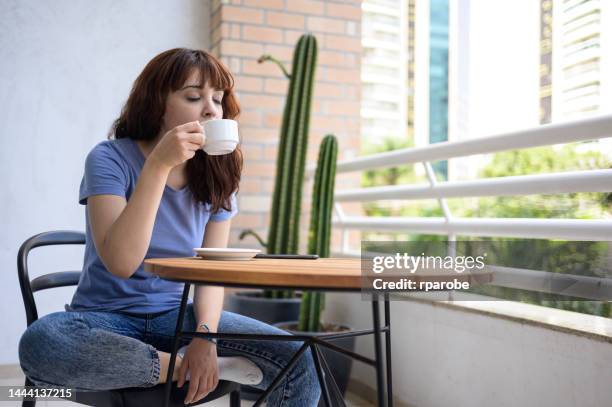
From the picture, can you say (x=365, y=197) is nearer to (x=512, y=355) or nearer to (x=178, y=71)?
(x=512, y=355)

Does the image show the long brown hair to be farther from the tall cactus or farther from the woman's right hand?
the tall cactus

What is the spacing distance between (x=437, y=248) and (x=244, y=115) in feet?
5.94

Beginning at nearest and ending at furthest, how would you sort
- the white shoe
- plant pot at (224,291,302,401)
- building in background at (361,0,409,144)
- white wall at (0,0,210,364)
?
the white shoe → plant pot at (224,291,302,401) → white wall at (0,0,210,364) → building in background at (361,0,409,144)

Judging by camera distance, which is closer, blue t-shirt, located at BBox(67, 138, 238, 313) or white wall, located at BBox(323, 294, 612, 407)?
blue t-shirt, located at BBox(67, 138, 238, 313)

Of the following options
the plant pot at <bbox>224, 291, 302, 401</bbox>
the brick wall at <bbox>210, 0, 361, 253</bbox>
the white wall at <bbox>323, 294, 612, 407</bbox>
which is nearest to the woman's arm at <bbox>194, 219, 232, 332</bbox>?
the white wall at <bbox>323, 294, 612, 407</bbox>

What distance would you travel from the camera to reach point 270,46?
10.3 feet

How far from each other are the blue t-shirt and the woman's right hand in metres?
0.16

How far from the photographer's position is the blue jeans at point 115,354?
1108 millimetres

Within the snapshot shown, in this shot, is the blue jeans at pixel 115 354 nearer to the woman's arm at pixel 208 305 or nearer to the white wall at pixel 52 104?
the woman's arm at pixel 208 305

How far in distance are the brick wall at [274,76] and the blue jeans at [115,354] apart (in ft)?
5.90

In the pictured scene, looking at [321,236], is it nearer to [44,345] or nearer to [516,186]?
[516,186]

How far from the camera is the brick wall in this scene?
3080 millimetres

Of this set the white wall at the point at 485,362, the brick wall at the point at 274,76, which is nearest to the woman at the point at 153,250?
the white wall at the point at 485,362

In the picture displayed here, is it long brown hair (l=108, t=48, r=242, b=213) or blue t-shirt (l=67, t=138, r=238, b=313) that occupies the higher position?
long brown hair (l=108, t=48, r=242, b=213)
